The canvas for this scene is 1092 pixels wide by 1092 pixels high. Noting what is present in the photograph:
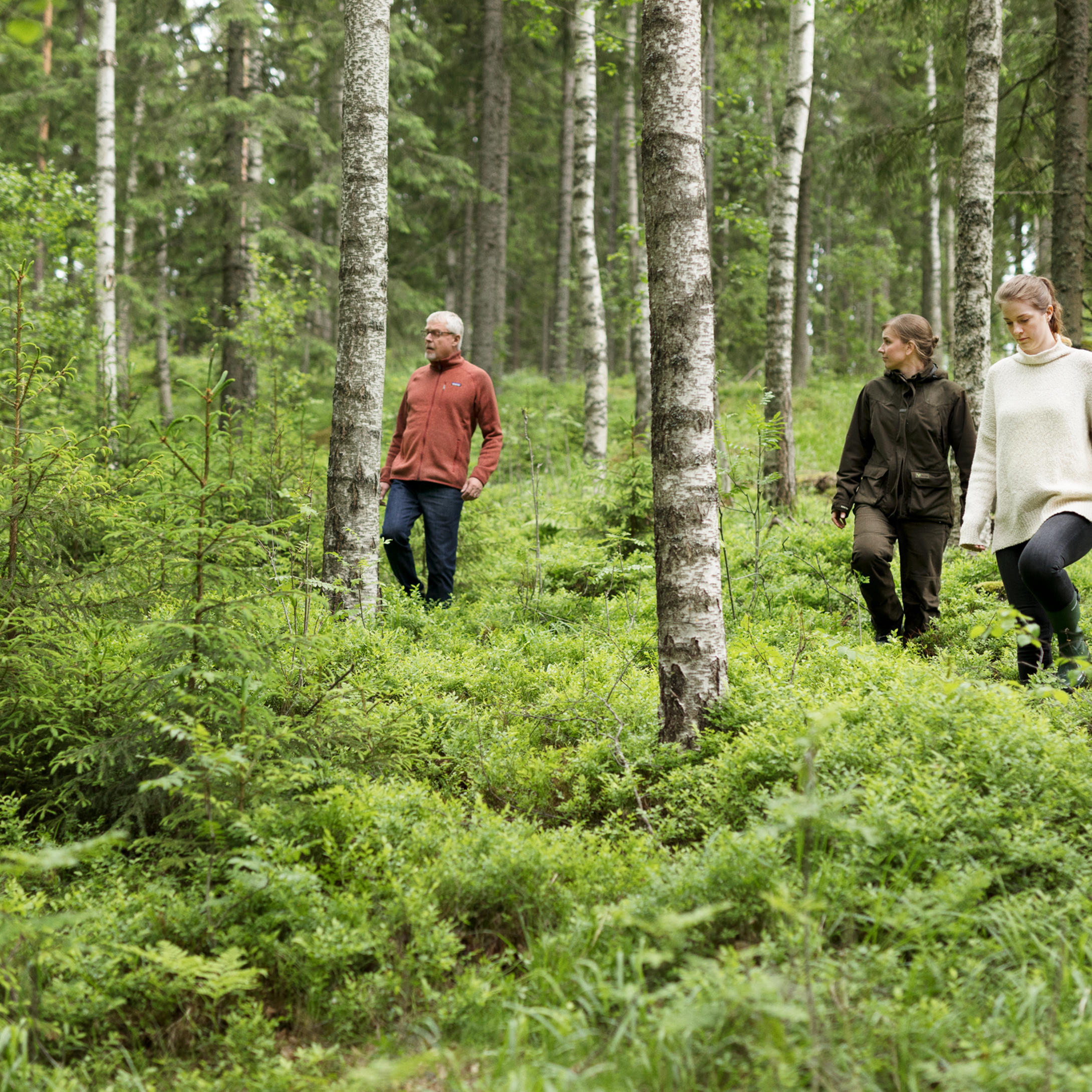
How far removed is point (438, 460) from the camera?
22.3 feet

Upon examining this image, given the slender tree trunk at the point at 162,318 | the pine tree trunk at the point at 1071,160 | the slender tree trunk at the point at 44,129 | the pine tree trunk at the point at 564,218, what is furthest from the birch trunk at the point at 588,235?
the slender tree trunk at the point at 44,129

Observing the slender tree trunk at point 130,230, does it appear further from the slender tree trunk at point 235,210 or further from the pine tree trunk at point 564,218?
the pine tree trunk at point 564,218

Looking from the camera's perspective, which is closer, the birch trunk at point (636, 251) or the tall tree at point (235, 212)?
the birch trunk at point (636, 251)

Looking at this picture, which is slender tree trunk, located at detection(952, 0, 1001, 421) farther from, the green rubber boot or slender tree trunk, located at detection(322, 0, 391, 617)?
slender tree trunk, located at detection(322, 0, 391, 617)

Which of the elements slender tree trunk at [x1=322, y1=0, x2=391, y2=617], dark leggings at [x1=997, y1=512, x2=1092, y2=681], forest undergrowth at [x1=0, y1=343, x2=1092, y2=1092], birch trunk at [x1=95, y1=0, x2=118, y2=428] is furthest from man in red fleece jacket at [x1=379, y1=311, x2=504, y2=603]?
birch trunk at [x1=95, y1=0, x2=118, y2=428]

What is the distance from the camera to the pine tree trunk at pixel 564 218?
818 inches

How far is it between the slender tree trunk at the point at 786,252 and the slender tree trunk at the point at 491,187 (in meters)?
8.68

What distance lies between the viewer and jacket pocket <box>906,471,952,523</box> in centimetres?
548

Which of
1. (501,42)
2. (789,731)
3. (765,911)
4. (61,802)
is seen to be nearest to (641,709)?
(789,731)

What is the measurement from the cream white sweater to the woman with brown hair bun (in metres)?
0.66

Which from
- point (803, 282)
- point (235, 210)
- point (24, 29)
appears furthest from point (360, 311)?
point (803, 282)

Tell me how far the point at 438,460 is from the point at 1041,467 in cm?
421

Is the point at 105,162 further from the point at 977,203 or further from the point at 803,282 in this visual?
the point at 803,282

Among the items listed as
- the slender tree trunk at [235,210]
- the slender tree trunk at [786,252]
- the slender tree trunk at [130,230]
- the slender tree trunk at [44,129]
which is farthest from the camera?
the slender tree trunk at [44,129]
